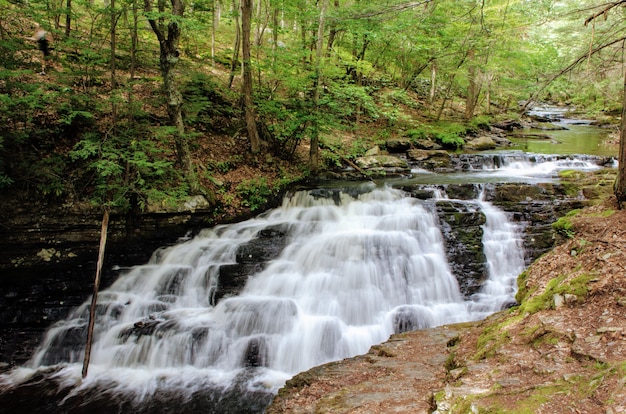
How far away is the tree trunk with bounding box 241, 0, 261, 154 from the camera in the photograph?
10.3 m

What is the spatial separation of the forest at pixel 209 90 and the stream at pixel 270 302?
1.91 m

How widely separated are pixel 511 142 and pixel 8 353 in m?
21.5

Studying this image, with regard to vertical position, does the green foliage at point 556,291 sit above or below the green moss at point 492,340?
above

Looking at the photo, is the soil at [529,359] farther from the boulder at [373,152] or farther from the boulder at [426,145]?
the boulder at [426,145]

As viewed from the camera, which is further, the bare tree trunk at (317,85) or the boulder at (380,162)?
the boulder at (380,162)

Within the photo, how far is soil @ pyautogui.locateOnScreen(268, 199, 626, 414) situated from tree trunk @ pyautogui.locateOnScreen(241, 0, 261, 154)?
8.25 meters

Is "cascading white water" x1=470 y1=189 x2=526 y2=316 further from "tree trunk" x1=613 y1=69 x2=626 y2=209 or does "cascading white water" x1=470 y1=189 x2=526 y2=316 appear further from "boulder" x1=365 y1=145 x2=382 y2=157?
"boulder" x1=365 y1=145 x2=382 y2=157

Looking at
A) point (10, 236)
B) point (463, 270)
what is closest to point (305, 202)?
point (463, 270)

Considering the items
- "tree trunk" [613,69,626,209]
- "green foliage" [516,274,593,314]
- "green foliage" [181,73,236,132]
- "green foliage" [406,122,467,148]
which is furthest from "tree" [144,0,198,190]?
"green foliage" [406,122,467,148]

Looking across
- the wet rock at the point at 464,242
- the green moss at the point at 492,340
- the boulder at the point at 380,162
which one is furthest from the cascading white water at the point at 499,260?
the boulder at the point at 380,162

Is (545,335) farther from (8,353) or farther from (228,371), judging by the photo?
(8,353)

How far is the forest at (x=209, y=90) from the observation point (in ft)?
21.4

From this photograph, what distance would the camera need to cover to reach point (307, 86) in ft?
34.9

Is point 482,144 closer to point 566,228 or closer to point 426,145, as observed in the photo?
point 426,145
